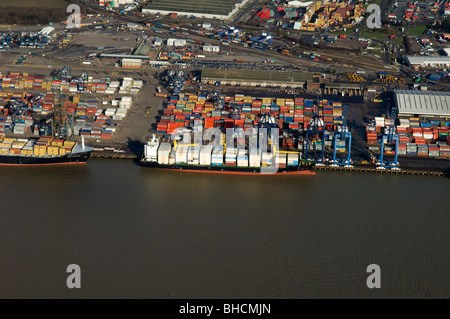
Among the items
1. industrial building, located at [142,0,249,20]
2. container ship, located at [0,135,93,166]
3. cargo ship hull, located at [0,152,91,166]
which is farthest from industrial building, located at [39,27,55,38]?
cargo ship hull, located at [0,152,91,166]

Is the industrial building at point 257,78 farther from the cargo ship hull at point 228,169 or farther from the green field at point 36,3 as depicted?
the green field at point 36,3

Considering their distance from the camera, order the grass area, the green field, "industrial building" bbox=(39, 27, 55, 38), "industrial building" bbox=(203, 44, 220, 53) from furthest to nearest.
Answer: the green field, the grass area, "industrial building" bbox=(39, 27, 55, 38), "industrial building" bbox=(203, 44, 220, 53)

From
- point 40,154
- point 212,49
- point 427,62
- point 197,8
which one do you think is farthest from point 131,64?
point 427,62

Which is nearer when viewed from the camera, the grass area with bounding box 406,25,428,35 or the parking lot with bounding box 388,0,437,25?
the grass area with bounding box 406,25,428,35

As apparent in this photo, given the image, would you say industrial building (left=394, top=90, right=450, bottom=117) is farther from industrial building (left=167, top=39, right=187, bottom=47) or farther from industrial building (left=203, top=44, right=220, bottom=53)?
industrial building (left=167, top=39, right=187, bottom=47)

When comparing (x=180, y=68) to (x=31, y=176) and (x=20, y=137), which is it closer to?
(x=20, y=137)

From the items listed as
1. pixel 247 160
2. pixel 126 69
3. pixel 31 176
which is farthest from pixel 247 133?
pixel 126 69

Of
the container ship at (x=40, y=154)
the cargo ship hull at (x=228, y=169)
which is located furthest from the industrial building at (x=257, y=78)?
the container ship at (x=40, y=154)
